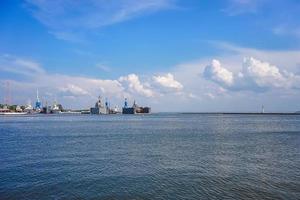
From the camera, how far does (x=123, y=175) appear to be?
37.8 m

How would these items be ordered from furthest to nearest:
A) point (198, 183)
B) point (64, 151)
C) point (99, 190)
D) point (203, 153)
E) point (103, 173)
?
point (64, 151) < point (203, 153) < point (103, 173) < point (198, 183) < point (99, 190)

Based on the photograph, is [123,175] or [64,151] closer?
[123,175]

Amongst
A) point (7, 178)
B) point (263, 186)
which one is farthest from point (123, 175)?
point (263, 186)

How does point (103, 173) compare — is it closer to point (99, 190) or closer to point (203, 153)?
point (99, 190)

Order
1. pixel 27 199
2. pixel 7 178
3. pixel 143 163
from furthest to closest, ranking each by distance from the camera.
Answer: pixel 143 163
pixel 7 178
pixel 27 199

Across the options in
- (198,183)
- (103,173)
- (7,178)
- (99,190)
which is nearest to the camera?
(99,190)

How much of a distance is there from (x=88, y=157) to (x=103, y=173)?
13253mm

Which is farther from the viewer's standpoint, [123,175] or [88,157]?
[88,157]

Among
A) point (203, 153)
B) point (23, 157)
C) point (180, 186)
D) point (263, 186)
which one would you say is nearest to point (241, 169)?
point (263, 186)

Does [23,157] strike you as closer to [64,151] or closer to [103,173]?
[64,151]

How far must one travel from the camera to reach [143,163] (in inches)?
1795

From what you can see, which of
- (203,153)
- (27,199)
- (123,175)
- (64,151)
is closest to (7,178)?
(27,199)

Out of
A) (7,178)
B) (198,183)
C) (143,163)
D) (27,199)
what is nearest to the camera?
(27,199)

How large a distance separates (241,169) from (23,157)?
30.0m
